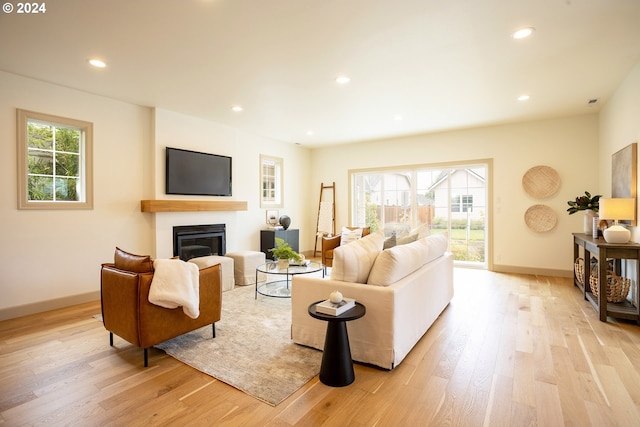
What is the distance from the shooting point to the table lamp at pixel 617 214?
3.44 meters

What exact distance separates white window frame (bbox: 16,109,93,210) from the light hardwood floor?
55.4 inches

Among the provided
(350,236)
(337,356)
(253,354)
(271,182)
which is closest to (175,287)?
(253,354)

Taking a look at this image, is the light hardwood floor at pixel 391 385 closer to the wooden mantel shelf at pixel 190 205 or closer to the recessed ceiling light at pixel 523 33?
the wooden mantel shelf at pixel 190 205

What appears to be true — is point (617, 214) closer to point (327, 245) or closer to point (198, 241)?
point (327, 245)

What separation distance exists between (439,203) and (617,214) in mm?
3152

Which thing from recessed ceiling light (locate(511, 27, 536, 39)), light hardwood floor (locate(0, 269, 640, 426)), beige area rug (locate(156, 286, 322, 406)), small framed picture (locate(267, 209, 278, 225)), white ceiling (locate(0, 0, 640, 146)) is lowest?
light hardwood floor (locate(0, 269, 640, 426))

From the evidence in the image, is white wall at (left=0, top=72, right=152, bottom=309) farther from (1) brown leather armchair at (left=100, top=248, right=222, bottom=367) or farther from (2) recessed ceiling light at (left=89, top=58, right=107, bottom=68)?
(1) brown leather armchair at (left=100, top=248, right=222, bottom=367)

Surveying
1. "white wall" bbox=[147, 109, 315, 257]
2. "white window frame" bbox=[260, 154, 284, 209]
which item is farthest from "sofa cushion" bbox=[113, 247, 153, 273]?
"white window frame" bbox=[260, 154, 284, 209]

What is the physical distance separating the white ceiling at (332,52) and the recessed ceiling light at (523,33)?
44mm

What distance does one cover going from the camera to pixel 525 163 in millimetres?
5715

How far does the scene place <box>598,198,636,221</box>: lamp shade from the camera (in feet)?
11.6

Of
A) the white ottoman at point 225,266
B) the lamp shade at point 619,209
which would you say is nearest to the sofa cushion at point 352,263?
the white ottoman at point 225,266

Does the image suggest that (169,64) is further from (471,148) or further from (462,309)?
(471,148)

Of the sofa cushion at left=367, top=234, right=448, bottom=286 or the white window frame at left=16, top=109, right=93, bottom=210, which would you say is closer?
the sofa cushion at left=367, top=234, right=448, bottom=286
